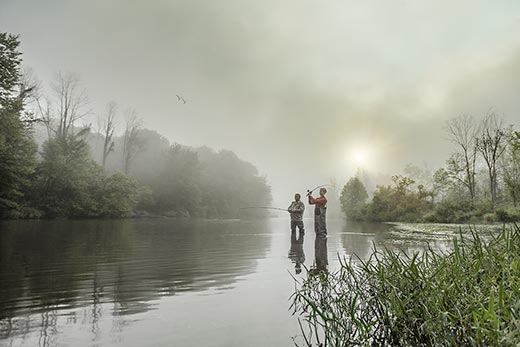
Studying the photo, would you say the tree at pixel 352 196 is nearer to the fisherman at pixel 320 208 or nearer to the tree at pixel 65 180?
the fisherman at pixel 320 208

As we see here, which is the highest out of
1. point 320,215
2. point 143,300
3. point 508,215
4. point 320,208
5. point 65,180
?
point 65,180

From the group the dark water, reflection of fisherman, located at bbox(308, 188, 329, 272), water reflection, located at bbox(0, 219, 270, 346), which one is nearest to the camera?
the dark water

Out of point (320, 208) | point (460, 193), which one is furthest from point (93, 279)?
point (460, 193)

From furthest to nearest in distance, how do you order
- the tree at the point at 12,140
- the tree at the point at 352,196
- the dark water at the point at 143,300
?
the tree at the point at 352,196 → the tree at the point at 12,140 → the dark water at the point at 143,300

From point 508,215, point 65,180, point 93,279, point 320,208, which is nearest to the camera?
point 93,279

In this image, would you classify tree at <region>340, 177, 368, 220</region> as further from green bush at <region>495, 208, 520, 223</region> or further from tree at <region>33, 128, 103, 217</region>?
tree at <region>33, 128, 103, 217</region>

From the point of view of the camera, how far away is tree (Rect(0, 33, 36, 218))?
74.0ft

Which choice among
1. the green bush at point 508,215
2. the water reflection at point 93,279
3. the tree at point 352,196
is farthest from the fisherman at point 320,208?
the tree at point 352,196

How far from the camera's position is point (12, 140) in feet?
85.8

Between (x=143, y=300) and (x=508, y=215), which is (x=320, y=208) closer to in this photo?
(x=143, y=300)

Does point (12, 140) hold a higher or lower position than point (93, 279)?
higher

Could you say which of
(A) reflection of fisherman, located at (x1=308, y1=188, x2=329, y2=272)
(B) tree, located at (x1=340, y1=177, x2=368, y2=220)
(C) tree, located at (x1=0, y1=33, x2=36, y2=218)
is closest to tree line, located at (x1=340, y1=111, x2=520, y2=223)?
(B) tree, located at (x1=340, y1=177, x2=368, y2=220)

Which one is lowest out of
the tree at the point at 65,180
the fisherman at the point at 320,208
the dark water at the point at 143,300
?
the dark water at the point at 143,300

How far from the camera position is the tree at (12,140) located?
74.0 ft
